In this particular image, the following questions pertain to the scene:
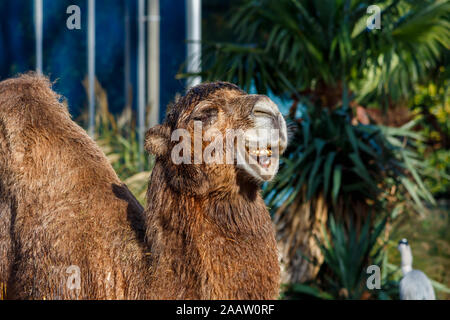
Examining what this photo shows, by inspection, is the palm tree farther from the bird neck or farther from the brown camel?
the brown camel

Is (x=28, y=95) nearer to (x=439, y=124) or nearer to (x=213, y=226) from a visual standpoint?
(x=213, y=226)

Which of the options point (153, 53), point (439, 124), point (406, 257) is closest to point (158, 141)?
point (406, 257)

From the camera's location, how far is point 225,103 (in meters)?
1.92

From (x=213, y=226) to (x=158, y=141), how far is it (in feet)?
1.15

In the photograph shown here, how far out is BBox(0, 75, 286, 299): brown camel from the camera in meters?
1.85

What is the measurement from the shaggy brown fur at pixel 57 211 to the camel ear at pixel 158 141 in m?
0.27

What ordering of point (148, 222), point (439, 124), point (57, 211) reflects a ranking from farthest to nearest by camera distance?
point (439, 124) < point (57, 211) < point (148, 222)

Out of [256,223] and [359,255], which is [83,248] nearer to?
[256,223]

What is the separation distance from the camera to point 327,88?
730 centimetres

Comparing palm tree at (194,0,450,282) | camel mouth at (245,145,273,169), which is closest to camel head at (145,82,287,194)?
camel mouth at (245,145,273,169)

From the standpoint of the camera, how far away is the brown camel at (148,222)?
1846 mm

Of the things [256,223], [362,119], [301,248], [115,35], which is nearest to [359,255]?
[301,248]

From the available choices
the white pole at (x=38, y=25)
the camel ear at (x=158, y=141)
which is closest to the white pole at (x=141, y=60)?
the white pole at (x=38, y=25)

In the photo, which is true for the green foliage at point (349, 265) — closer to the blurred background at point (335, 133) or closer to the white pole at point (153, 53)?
the blurred background at point (335, 133)
